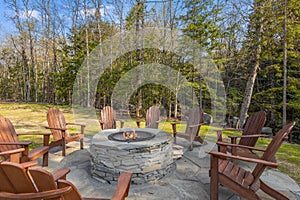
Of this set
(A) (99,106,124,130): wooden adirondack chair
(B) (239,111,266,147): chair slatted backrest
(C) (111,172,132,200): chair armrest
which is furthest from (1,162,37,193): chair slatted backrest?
(A) (99,106,124,130): wooden adirondack chair

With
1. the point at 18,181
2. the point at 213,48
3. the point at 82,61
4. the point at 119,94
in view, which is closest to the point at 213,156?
the point at 18,181

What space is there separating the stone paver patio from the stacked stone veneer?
94 mm

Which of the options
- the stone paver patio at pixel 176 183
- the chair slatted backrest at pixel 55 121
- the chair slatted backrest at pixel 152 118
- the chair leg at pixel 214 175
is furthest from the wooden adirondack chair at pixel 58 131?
the chair leg at pixel 214 175

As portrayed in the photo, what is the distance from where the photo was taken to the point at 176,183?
238 centimetres

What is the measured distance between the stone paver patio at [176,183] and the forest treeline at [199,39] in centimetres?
400

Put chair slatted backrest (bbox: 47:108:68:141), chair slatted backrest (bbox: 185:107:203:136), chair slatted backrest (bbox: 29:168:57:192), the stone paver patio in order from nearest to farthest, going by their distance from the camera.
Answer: chair slatted backrest (bbox: 29:168:57:192)
the stone paver patio
chair slatted backrest (bbox: 47:108:68:141)
chair slatted backrest (bbox: 185:107:203:136)

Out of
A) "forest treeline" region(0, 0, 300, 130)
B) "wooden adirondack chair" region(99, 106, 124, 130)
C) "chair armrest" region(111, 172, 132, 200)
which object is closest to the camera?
"chair armrest" region(111, 172, 132, 200)

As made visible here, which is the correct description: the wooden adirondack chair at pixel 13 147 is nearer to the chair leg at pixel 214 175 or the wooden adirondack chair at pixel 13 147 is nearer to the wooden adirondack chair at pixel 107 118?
the wooden adirondack chair at pixel 107 118

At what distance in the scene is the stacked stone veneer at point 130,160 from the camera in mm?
2408

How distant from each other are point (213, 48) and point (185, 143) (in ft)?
16.1

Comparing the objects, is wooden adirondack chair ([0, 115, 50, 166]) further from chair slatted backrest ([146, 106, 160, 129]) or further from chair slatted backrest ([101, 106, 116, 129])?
chair slatted backrest ([146, 106, 160, 129])

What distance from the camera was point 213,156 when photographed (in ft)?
6.19

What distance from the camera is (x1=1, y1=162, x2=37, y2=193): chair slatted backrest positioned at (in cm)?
104

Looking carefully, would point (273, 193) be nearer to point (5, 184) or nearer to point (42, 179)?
point (42, 179)
